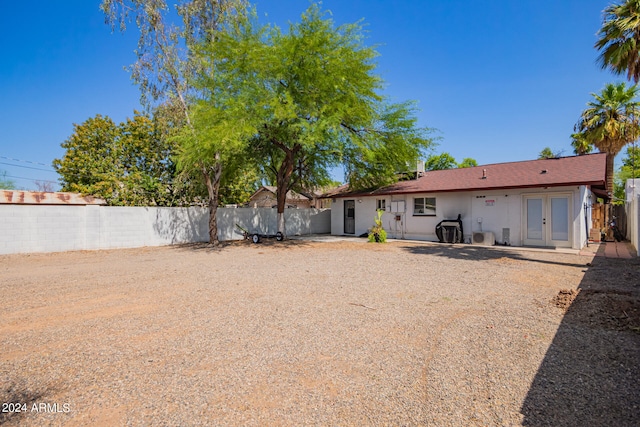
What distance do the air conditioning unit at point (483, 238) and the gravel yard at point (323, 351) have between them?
670cm

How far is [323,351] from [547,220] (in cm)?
1315

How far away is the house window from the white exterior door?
3963 millimetres

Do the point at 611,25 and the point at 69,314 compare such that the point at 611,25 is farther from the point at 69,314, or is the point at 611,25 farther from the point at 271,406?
the point at 69,314

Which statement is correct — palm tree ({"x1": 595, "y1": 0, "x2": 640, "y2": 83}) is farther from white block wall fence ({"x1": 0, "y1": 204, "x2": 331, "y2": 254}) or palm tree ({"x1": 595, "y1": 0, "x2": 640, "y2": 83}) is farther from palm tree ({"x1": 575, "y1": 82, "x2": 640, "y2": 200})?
white block wall fence ({"x1": 0, "y1": 204, "x2": 331, "y2": 254})

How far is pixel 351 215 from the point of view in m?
20.2

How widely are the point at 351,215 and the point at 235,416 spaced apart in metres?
18.0

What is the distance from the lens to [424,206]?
16.4 metres

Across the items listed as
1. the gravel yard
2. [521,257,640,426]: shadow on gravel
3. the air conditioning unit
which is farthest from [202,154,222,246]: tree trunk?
[521,257,640,426]: shadow on gravel

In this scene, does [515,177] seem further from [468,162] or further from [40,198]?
[468,162]

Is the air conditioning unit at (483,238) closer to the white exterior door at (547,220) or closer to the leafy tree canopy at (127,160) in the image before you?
the white exterior door at (547,220)

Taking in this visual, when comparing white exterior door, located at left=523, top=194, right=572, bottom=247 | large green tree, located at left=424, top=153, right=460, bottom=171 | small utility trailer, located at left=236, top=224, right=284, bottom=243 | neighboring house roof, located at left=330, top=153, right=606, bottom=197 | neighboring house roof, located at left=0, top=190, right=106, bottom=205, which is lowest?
small utility trailer, located at left=236, top=224, right=284, bottom=243

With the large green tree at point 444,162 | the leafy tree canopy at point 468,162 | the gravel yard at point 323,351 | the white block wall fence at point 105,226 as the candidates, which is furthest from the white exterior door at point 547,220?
the leafy tree canopy at point 468,162

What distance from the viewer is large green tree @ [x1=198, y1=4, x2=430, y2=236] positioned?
1249 cm

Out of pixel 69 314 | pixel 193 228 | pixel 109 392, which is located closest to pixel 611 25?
pixel 109 392
